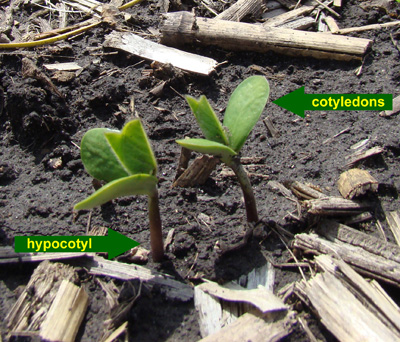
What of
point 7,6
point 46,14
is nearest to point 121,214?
point 46,14

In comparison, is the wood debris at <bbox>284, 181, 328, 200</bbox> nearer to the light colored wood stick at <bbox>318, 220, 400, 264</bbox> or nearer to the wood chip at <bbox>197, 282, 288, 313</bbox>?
the light colored wood stick at <bbox>318, 220, 400, 264</bbox>

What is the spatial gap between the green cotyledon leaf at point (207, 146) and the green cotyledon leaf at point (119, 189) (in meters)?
0.15

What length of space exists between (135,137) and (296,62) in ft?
5.08

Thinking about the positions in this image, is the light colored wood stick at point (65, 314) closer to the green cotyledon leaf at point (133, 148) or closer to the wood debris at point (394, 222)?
the green cotyledon leaf at point (133, 148)

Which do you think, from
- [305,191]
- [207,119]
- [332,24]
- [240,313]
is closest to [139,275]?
[240,313]

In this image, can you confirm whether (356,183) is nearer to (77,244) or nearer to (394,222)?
(394,222)

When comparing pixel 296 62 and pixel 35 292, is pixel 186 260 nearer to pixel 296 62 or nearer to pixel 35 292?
pixel 35 292

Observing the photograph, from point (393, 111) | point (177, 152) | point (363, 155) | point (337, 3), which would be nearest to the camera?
point (363, 155)

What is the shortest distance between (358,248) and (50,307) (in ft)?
3.65

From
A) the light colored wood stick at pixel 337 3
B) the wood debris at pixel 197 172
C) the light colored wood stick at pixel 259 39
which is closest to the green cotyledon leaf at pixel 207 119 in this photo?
the wood debris at pixel 197 172

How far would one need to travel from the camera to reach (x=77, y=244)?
1714mm

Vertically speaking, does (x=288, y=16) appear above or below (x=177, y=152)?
above

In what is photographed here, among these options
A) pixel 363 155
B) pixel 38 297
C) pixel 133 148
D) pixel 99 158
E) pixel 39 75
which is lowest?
pixel 38 297

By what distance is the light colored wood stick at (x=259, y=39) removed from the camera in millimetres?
2477
